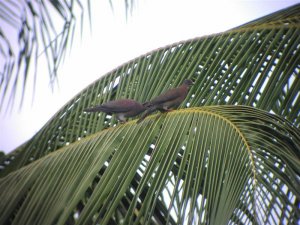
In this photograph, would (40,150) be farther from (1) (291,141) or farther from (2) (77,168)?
(1) (291,141)

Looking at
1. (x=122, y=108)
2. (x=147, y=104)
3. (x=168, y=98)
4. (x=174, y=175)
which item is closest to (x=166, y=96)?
(x=168, y=98)

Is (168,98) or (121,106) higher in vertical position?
(168,98)

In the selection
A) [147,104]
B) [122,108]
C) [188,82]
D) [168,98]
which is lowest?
[122,108]

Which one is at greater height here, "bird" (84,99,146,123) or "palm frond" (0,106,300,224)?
"bird" (84,99,146,123)

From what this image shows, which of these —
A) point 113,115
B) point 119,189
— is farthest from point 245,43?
point 119,189

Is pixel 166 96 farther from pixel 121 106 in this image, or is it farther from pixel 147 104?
pixel 121 106

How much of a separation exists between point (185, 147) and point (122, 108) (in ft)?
4.98

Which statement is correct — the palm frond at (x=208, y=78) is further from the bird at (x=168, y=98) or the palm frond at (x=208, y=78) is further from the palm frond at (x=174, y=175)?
the palm frond at (x=174, y=175)

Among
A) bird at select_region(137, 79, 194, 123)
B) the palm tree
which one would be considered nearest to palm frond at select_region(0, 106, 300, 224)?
the palm tree

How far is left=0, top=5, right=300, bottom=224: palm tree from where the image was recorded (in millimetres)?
2846

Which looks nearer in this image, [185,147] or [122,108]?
[185,147]

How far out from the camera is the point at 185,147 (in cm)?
344

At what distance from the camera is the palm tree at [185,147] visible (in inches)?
112

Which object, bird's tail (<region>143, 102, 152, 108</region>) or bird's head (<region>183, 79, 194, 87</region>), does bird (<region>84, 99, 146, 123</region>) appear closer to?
bird's tail (<region>143, 102, 152, 108</region>)
